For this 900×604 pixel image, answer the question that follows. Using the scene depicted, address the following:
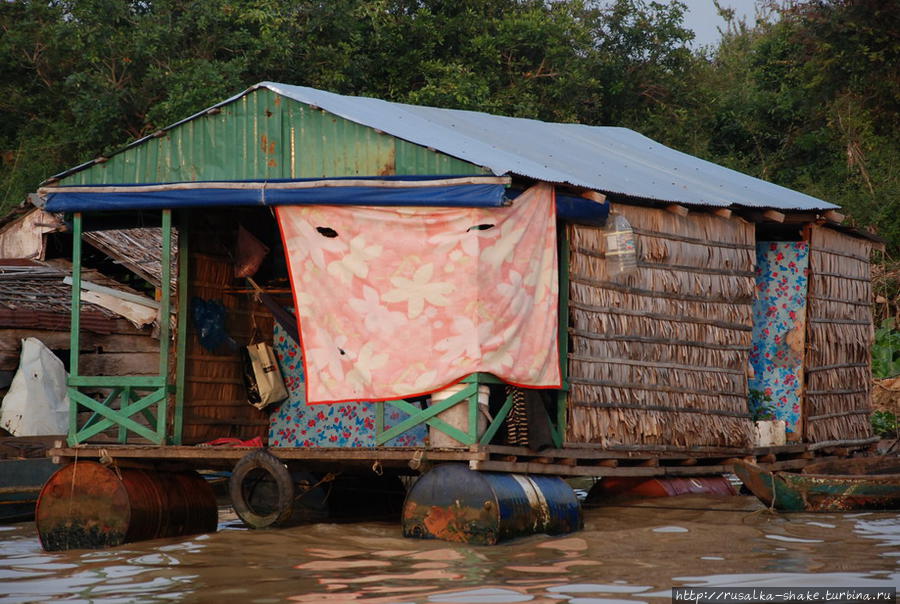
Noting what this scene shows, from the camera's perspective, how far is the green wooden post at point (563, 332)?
1066 centimetres

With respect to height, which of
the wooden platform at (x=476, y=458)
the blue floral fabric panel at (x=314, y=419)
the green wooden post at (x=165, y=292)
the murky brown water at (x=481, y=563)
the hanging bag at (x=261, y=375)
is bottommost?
the murky brown water at (x=481, y=563)

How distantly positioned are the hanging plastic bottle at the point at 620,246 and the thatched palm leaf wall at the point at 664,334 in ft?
0.23

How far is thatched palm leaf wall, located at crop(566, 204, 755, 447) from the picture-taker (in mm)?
10906

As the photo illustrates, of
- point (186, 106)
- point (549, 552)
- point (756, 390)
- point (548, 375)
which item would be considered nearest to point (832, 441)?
point (756, 390)

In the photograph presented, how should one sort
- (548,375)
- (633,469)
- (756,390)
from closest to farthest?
(548,375) < (633,469) < (756,390)

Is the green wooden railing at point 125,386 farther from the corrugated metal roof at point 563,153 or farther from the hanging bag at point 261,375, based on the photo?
the corrugated metal roof at point 563,153

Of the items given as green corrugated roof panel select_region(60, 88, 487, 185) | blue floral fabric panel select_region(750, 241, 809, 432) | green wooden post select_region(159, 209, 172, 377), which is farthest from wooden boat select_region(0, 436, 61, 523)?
blue floral fabric panel select_region(750, 241, 809, 432)

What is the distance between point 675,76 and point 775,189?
12722 mm

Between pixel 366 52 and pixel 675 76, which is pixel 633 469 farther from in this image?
pixel 675 76

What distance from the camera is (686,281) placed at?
12016mm

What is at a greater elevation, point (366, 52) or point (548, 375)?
point (366, 52)

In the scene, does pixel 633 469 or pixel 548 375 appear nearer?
pixel 548 375

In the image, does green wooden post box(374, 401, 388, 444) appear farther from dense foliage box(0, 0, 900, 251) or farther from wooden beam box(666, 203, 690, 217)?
dense foliage box(0, 0, 900, 251)

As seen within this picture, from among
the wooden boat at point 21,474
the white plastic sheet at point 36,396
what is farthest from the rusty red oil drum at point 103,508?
the white plastic sheet at point 36,396
